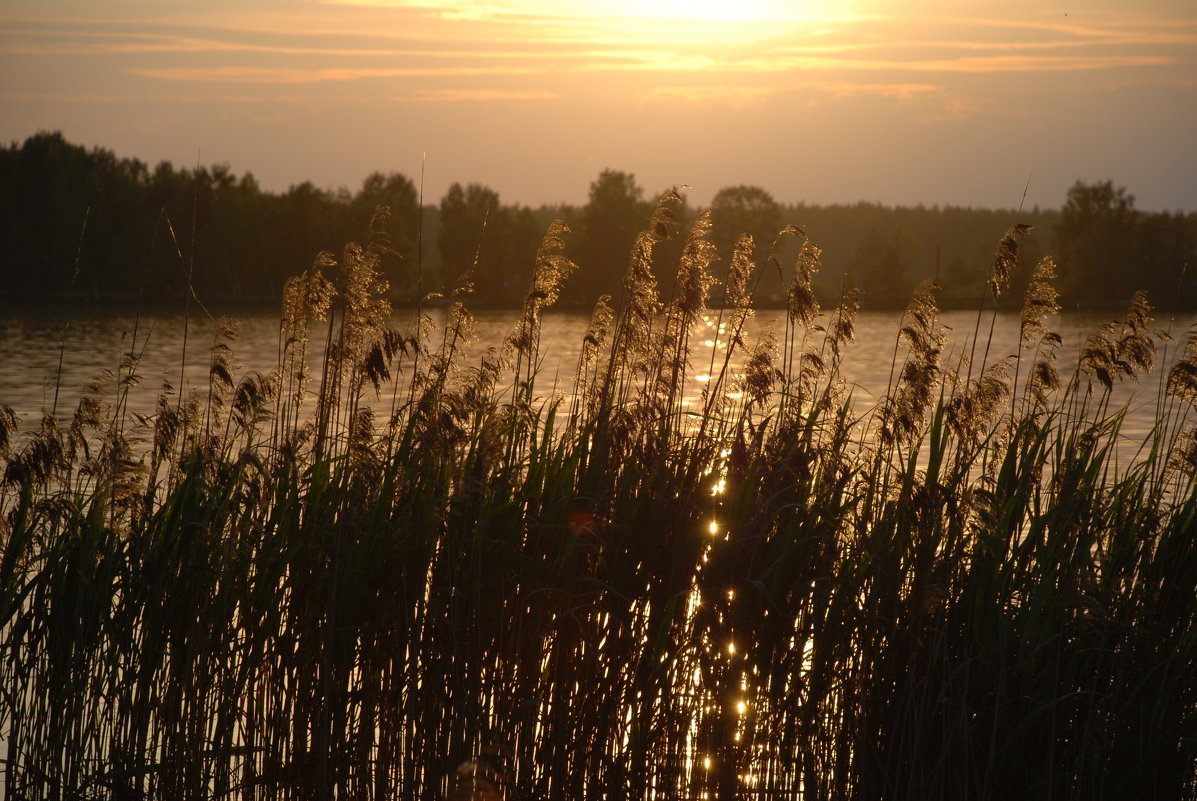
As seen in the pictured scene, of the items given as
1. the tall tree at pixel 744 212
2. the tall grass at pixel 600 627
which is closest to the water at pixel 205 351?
the tall grass at pixel 600 627

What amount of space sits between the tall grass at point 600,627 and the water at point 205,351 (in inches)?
285

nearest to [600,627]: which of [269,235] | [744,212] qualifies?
[269,235]

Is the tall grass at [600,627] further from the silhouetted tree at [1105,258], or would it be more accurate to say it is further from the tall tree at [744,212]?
the tall tree at [744,212]

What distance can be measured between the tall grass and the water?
23.8 feet

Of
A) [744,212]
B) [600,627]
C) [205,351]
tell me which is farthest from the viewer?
[744,212]

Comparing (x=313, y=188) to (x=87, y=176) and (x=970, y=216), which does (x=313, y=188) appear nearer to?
(x=87, y=176)

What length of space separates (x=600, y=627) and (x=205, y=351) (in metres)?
32.1

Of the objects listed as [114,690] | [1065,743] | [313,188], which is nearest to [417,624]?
[114,690]

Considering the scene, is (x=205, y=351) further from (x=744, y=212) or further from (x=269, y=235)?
(x=744, y=212)

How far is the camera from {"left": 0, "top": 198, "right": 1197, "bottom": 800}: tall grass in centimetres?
394

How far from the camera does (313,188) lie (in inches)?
2050

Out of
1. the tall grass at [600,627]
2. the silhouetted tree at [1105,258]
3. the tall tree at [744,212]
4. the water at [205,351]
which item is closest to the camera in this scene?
the tall grass at [600,627]

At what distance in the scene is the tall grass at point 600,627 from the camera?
3.94 metres

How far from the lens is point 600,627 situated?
413 centimetres
